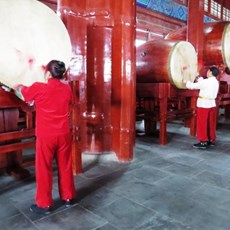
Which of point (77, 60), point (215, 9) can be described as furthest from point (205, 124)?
point (215, 9)

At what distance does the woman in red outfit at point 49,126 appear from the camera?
1.90m

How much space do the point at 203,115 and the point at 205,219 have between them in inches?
99.7

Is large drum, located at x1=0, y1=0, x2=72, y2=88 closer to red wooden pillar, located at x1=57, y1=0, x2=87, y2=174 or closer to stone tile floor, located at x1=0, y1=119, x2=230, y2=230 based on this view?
red wooden pillar, located at x1=57, y1=0, x2=87, y2=174

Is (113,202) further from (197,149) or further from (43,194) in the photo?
(197,149)

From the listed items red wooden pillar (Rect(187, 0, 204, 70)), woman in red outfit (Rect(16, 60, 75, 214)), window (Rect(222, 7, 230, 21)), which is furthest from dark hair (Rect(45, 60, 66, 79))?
window (Rect(222, 7, 230, 21))

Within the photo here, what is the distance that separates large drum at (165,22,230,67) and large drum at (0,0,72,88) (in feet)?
11.8

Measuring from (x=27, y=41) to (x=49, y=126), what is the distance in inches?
30.0

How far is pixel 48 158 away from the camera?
6.56 feet

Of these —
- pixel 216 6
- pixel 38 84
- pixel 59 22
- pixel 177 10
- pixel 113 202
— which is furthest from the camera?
pixel 216 6

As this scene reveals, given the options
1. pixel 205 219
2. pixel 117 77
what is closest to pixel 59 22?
pixel 117 77

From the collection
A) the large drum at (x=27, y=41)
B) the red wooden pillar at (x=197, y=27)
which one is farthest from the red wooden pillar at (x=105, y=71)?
the red wooden pillar at (x=197, y=27)

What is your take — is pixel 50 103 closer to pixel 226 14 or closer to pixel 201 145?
pixel 201 145

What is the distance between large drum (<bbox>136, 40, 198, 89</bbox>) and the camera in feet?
14.0

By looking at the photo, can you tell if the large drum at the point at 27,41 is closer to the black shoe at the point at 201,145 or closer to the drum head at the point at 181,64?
the drum head at the point at 181,64
